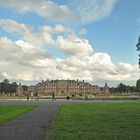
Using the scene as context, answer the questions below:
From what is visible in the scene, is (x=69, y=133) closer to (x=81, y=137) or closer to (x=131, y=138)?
(x=81, y=137)

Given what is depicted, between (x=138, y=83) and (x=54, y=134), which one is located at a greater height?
(x=138, y=83)

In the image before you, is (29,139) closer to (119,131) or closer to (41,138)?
(41,138)

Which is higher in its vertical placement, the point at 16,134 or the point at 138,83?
the point at 138,83

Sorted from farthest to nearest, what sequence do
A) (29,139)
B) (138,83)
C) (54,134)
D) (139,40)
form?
(138,83), (139,40), (54,134), (29,139)

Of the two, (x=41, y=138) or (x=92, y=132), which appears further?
(x=92, y=132)

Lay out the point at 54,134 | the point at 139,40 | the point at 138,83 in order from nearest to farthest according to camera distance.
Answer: the point at 54,134 < the point at 139,40 < the point at 138,83

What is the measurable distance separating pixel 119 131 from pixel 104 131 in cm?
63

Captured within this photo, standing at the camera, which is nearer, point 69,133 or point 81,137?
point 81,137

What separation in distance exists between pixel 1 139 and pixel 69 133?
3.22 metres

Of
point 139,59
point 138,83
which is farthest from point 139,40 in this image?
point 138,83

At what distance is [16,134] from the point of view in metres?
17.4

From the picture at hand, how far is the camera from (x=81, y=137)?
16.2m

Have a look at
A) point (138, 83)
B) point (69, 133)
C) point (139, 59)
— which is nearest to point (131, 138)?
point (69, 133)

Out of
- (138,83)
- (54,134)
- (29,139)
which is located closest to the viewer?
(29,139)
